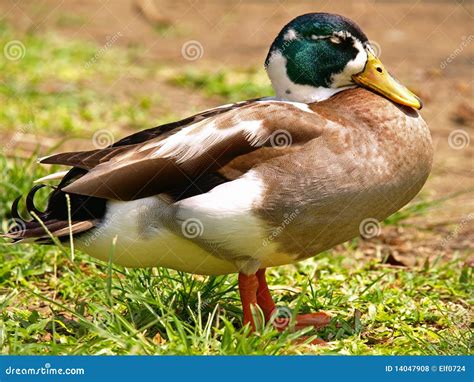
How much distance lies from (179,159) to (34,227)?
72 centimetres

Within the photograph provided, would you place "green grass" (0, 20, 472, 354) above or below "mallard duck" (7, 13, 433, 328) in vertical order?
below

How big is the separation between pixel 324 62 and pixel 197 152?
0.73 m

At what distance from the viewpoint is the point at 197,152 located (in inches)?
145

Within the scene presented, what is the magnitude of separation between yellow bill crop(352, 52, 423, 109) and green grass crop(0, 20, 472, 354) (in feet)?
2.93

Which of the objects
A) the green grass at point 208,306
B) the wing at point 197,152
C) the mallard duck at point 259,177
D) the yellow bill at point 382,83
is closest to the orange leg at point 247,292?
the mallard duck at point 259,177

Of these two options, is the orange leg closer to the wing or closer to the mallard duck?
the mallard duck

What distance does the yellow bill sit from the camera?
13.0 feet

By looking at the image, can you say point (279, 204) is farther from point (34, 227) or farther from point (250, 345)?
point (34, 227)

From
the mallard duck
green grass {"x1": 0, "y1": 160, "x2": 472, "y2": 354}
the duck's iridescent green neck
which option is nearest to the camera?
green grass {"x1": 0, "y1": 160, "x2": 472, "y2": 354}

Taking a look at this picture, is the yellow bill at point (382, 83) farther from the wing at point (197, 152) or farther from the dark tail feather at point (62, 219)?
the dark tail feather at point (62, 219)

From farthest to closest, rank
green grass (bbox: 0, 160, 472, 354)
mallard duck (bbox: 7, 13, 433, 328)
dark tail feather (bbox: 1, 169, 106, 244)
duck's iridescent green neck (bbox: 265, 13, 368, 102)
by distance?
1. duck's iridescent green neck (bbox: 265, 13, 368, 102)
2. dark tail feather (bbox: 1, 169, 106, 244)
3. mallard duck (bbox: 7, 13, 433, 328)
4. green grass (bbox: 0, 160, 472, 354)

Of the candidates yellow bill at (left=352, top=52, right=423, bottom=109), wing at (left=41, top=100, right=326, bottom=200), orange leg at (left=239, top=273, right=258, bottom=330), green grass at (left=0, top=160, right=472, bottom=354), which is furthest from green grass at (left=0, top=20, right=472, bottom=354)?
yellow bill at (left=352, top=52, right=423, bottom=109)

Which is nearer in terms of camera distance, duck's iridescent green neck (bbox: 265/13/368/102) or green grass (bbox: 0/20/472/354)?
green grass (bbox: 0/20/472/354)

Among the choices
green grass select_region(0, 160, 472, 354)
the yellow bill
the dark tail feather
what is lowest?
green grass select_region(0, 160, 472, 354)
